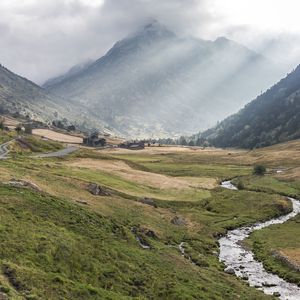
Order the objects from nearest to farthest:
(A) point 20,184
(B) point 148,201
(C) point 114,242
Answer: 1. (C) point 114,242
2. (A) point 20,184
3. (B) point 148,201

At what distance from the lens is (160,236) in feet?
243

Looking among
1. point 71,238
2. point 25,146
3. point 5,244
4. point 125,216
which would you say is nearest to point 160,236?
point 125,216

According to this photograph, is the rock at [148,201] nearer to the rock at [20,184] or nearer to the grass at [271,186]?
the rock at [20,184]

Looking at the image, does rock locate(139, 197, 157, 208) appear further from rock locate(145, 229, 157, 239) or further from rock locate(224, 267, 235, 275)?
rock locate(224, 267, 235, 275)

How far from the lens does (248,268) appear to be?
66.1 m

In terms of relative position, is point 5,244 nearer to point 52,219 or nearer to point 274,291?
point 52,219

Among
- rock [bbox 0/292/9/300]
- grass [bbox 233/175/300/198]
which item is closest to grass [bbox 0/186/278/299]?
rock [bbox 0/292/9/300]

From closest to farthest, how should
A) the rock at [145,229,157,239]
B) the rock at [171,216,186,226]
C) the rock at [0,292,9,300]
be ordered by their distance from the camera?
the rock at [0,292,9,300] < the rock at [145,229,157,239] < the rock at [171,216,186,226]

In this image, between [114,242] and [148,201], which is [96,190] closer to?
[148,201]

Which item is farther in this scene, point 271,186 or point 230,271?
point 271,186

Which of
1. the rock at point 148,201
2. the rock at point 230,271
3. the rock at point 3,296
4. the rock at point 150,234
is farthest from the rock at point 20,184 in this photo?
the rock at point 148,201

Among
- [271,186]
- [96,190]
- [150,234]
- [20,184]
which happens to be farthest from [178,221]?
[271,186]

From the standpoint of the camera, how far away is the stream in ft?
186

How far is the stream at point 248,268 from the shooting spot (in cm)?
5662
